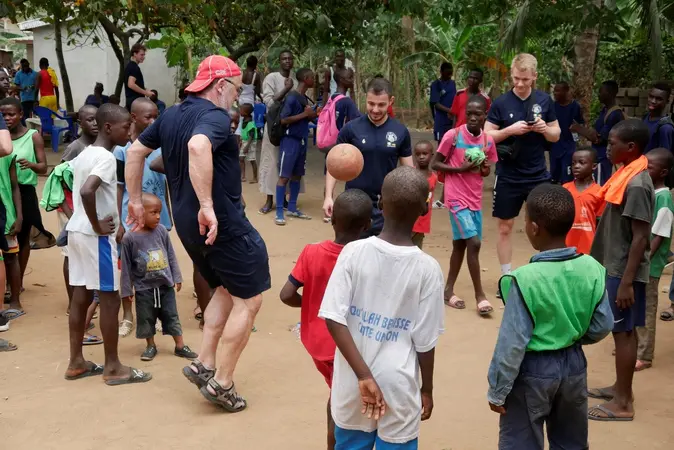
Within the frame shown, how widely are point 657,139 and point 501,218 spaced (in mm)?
1839

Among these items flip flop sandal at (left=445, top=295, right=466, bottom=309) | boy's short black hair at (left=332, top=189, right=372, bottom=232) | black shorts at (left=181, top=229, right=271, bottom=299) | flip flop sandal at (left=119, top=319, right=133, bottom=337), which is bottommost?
flip flop sandal at (left=119, top=319, right=133, bottom=337)

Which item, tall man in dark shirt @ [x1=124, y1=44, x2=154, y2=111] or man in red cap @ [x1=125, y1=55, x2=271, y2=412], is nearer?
man in red cap @ [x1=125, y1=55, x2=271, y2=412]

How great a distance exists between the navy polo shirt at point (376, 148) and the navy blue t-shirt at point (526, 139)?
138cm

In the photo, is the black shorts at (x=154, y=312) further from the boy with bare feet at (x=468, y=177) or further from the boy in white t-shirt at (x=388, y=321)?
the boy in white t-shirt at (x=388, y=321)

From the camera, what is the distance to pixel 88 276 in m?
5.16

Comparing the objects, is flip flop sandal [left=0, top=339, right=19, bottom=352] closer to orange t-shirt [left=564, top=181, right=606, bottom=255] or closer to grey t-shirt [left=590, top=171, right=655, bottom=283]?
grey t-shirt [left=590, top=171, right=655, bottom=283]

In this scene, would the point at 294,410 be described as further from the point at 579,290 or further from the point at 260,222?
the point at 260,222

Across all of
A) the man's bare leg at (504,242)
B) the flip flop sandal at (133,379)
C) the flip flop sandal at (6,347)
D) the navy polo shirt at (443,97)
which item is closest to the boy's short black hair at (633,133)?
the man's bare leg at (504,242)

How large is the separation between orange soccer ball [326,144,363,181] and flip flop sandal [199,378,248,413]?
5.03ft

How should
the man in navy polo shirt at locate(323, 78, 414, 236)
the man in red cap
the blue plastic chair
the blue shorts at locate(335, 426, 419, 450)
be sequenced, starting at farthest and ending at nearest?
the blue plastic chair, the man in navy polo shirt at locate(323, 78, 414, 236), the man in red cap, the blue shorts at locate(335, 426, 419, 450)

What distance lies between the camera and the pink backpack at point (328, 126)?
915 centimetres

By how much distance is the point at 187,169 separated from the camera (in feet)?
15.3

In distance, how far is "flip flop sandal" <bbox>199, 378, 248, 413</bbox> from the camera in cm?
476

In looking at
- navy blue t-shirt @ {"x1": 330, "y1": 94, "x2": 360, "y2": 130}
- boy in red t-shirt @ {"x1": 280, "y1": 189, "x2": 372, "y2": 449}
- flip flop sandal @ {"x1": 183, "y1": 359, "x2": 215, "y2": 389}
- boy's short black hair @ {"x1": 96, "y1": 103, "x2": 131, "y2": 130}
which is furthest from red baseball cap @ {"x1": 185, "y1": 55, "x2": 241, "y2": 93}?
navy blue t-shirt @ {"x1": 330, "y1": 94, "x2": 360, "y2": 130}
